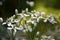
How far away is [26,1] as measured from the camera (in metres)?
2.87

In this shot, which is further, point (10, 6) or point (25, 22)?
point (10, 6)

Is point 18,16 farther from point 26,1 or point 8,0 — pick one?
point 8,0

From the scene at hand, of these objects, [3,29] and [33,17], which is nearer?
[33,17]

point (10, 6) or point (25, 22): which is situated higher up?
point (25, 22)

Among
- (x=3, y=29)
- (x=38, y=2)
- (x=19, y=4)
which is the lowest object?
(x=38, y=2)

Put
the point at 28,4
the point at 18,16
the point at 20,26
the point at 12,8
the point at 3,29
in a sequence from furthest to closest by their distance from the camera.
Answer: the point at 12,8
the point at 28,4
the point at 3,29
the point at 18,16
the point at 20,26

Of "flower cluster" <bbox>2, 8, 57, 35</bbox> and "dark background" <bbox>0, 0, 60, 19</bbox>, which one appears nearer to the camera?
"flower cluster" <bbox>2, 8, 57, 35</bbox>

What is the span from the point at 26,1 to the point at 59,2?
0.73 metres

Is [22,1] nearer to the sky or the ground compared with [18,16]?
nearer to the ground

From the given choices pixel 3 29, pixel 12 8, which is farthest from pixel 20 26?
pixel 12 8

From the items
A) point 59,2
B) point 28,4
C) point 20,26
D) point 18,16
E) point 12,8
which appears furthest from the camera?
point 59,2

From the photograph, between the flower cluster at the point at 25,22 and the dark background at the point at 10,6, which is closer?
the flower cluster at the point at 25,22

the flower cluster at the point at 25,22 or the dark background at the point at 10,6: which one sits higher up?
the flower cluster at the point at 25,22

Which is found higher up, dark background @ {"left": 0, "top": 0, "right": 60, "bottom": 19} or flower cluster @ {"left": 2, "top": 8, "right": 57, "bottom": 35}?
flower cluster @ {"left": 2, "top": 8, "right": 57, "bottom": 35}
